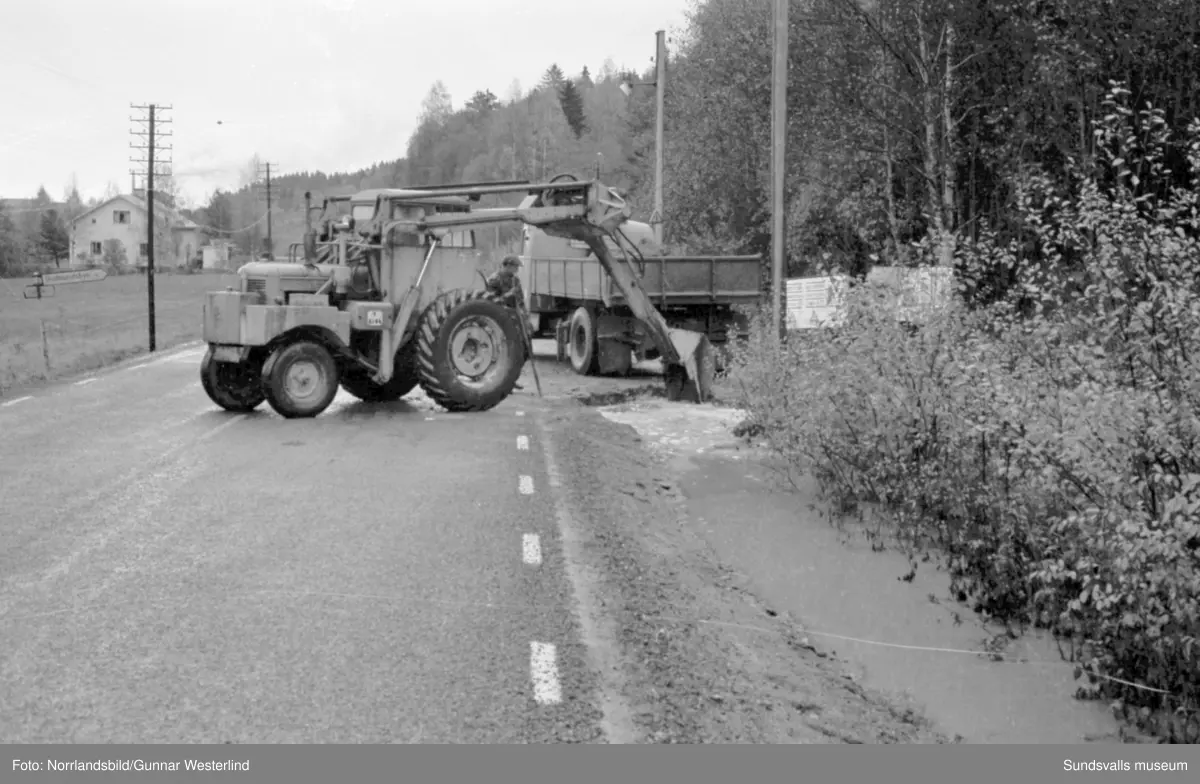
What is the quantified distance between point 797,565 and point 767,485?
3240mm

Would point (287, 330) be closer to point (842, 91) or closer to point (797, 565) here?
point (797, 565)

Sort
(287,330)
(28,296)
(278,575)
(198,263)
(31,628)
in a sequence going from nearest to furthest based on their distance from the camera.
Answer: (31,628) → (278,575) → (287,330) → (28,296) → (198,263)

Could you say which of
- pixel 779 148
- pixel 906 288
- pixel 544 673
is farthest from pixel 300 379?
pixel 544 673

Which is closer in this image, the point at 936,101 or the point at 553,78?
the point at 936,101

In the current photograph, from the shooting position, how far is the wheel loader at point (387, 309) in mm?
17531

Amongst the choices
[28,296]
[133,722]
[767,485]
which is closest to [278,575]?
[133,722]

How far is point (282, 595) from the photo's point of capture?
8.08m

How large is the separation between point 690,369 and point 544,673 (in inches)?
555

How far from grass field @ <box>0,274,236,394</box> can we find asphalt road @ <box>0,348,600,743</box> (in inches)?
462

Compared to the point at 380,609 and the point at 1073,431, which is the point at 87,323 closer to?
the point at 380,609

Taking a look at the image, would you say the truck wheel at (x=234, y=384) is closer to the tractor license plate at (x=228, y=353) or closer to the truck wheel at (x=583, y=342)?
the tractor license plate at (x=228, y=353)

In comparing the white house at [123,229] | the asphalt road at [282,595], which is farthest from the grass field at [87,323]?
the white house at [123,229]

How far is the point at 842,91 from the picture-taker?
29547 millimetres

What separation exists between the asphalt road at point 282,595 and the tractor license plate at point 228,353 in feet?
8.34
